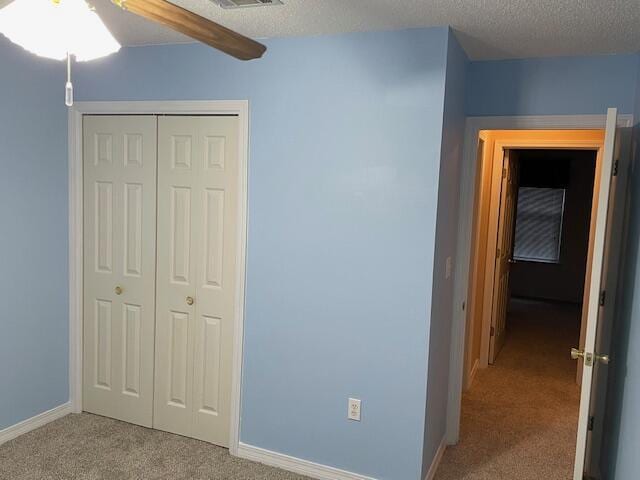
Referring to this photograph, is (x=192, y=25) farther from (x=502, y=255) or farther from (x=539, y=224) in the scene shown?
(x=539, y=224)

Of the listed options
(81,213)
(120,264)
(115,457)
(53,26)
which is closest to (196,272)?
(120,264)

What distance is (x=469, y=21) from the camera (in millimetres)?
2338

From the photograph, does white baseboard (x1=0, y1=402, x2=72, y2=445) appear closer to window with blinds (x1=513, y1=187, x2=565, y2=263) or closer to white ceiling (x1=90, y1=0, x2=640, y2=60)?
white ceiling (x1=90, y1=0, x2=640, y2=60)

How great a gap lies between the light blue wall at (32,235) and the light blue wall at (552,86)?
2.39m

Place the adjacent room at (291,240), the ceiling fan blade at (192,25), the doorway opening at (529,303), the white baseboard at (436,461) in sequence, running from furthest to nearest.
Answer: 1. the doorway opening at (529,303)
2. the white baseboard at (436,461)
3. the adjacent room at (291,240)
4. the ceiling fan blade at (192,25)

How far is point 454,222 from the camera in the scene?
3.05 metres

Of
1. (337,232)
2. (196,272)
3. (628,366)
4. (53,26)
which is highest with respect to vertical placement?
(53,26)

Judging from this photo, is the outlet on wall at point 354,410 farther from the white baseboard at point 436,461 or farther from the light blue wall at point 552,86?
the light blue wall at point 552,86

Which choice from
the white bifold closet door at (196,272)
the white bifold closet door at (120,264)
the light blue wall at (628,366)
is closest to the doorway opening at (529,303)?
the light blue wall at (628,366)

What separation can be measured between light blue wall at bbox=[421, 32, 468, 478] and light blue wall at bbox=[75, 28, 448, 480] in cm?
10

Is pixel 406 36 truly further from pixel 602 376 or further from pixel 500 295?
pixel 500 295

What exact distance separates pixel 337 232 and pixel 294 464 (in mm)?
1255

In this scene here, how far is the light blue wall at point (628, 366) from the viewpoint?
7.25ft

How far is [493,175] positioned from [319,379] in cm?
252
